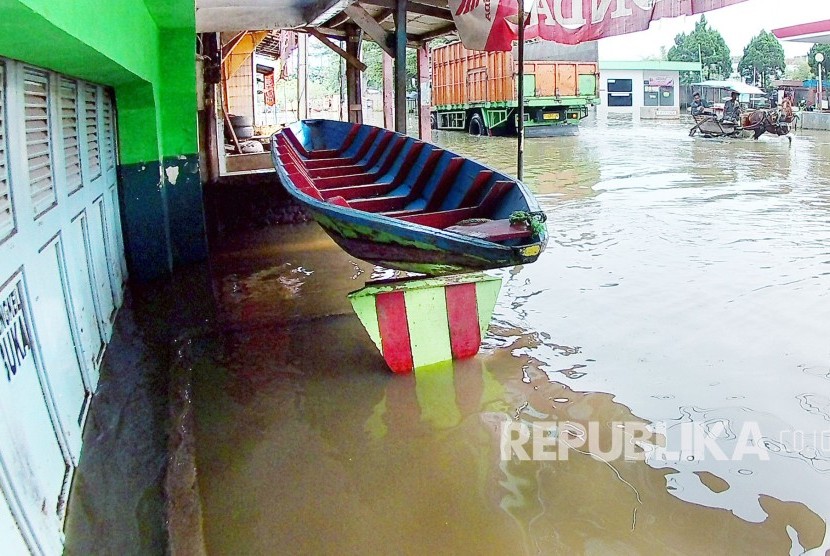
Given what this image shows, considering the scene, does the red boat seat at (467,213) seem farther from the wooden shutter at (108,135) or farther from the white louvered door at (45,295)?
the wooden shutter at (108,135)

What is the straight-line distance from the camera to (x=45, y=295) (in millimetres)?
2777

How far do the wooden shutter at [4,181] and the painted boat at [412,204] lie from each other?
5.28ft

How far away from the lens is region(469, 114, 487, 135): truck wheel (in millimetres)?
22000

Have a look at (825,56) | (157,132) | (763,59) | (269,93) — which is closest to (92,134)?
(157,132)

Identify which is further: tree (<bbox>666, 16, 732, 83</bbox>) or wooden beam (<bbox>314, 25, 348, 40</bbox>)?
tree (<bbox>666, 16, 732, 83</bbox>)

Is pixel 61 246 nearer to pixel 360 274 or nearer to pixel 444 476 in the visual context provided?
pixel 444 476

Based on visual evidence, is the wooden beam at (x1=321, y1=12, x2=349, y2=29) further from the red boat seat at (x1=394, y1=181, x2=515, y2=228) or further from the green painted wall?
the red boat seat at (x1=394, y1=181, x2=515, y2=228)

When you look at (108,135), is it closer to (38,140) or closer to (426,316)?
(38,140)

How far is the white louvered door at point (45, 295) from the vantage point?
6.85 ft

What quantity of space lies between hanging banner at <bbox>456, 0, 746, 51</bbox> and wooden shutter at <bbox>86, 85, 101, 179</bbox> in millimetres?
4025

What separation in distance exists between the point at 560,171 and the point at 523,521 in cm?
1053

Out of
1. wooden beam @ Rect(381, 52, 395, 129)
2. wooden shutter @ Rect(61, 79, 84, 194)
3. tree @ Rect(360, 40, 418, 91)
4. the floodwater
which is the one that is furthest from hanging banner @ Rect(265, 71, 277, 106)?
wooden shutter @ Rect(61, 79, 84, 194)

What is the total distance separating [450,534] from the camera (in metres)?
2.43

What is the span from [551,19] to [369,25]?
221 cm
